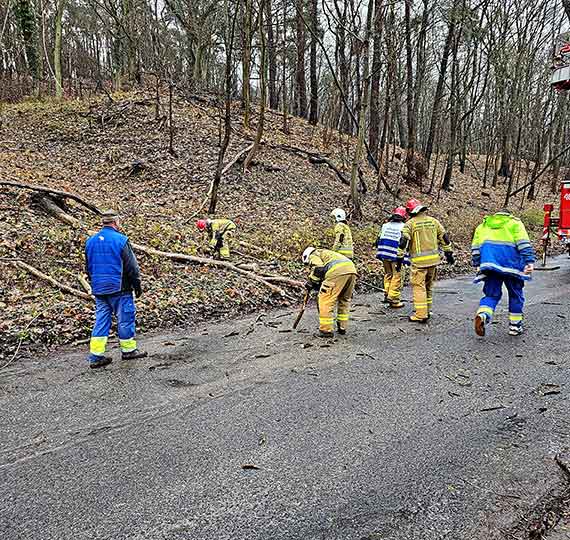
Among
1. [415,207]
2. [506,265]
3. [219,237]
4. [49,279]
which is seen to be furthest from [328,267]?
[49,279]

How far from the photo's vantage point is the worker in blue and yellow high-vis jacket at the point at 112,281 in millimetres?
6113

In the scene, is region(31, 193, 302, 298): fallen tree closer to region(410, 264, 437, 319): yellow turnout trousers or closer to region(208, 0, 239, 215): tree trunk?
region(410, 264, 437, 319): yellow turnout trousers

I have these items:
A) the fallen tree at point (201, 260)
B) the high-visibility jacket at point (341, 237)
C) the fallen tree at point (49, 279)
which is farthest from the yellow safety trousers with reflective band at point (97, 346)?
the high-visibility jacket at point (341, 237)

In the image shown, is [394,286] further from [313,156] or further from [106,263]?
[313,156]

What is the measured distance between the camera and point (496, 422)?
172 inches

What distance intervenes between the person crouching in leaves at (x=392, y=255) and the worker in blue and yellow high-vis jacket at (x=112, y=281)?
484 cm

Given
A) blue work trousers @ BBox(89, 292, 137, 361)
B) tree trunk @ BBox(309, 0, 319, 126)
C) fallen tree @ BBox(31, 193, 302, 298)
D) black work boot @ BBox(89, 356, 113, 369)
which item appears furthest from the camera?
tree trunk @ BBox(309, 0, 319, 126)

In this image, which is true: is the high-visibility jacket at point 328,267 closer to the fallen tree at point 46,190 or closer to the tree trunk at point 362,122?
the fallen tree at point 46,190

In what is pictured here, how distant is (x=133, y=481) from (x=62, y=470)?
609 mm

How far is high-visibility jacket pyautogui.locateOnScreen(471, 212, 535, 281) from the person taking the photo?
7.06 meters

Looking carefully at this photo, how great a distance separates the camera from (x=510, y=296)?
7168 millimetres

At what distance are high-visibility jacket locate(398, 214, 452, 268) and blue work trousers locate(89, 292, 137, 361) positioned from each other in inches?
181

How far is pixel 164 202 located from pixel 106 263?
8.77 meters

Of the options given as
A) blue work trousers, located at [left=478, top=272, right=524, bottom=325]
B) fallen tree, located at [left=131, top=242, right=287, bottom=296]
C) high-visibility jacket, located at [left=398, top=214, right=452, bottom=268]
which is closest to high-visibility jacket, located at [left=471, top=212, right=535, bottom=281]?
blue work trousers, located at [left=478, top=272, right=524, bottom=325]
